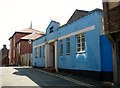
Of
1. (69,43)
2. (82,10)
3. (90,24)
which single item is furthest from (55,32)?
(90,24)

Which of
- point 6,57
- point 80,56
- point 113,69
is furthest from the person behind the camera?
point 6,57

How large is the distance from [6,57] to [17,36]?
22565 mm

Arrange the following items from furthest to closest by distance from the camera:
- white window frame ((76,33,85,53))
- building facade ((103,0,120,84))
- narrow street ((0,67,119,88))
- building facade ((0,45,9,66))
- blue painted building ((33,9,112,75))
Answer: building facade ((0,45,9,66)) < white window frame ((76,33,85,53)) < blue painted building ((33,9,112,75)) < building facade ((103,0,120,84)) < narrow street ((0,67,119,88))

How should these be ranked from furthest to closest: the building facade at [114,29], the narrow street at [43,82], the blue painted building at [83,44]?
the blue painted building at [83,44] < the building facade at [114,29] < the narrow street at [43,82]

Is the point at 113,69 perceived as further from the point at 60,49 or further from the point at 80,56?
the point at 60,49

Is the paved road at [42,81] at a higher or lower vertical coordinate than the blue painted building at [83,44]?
lower

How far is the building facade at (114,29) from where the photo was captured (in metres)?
13.0

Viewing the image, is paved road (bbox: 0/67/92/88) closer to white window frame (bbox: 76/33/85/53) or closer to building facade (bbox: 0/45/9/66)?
white window frame (bbox: 76/33/85/53)

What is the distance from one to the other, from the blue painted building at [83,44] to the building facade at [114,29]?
1068 millimetres

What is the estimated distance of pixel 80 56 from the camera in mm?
18609

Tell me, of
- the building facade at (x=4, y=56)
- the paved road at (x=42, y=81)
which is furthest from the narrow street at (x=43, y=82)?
the building facade at (x=4, y=56)

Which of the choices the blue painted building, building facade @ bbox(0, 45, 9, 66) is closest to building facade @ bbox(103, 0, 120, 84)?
the blue painted building

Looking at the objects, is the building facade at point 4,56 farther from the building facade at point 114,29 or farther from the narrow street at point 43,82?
the building facade at point 114,29

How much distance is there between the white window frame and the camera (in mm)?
18438
